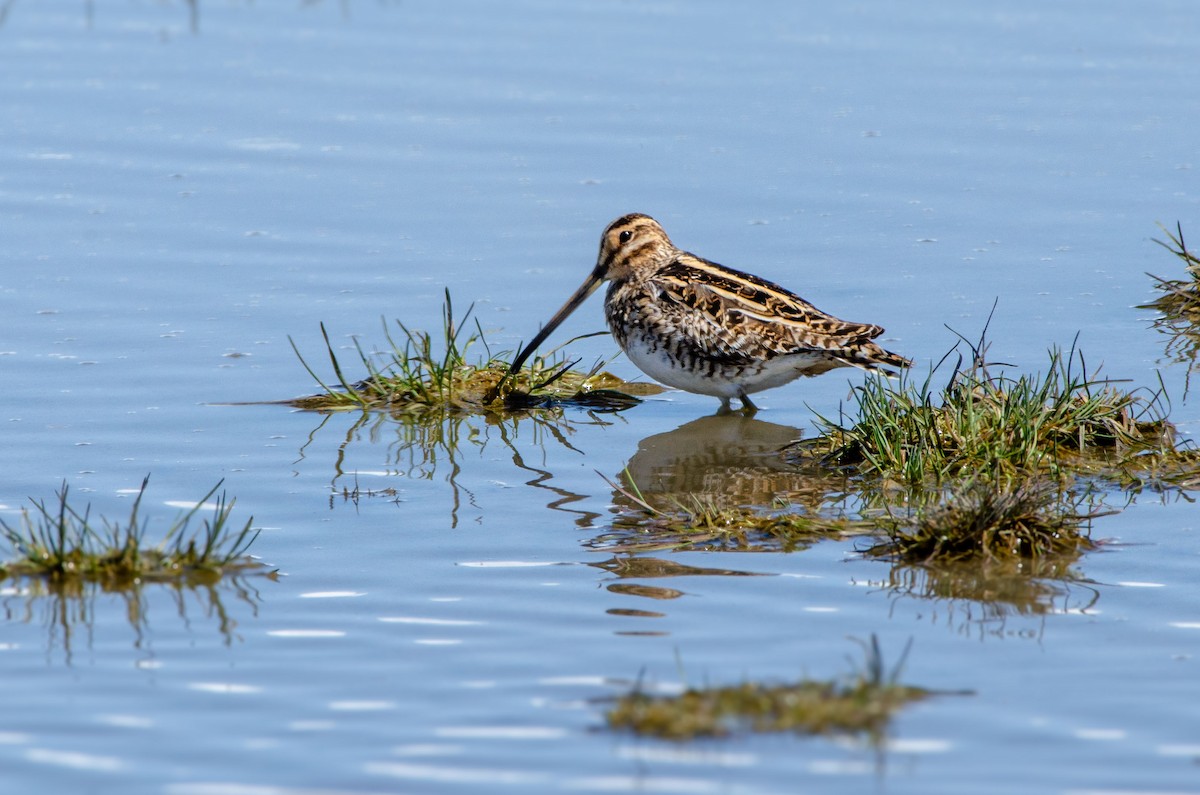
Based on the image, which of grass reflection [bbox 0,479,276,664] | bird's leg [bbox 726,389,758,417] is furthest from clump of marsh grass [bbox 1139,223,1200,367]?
grass reflection [bbox 0,479,276,664]

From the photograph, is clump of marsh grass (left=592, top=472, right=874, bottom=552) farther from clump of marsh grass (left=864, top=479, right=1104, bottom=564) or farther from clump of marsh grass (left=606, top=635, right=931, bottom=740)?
clump of marsh grass (left=606, top=635, right=931, bottom=740)

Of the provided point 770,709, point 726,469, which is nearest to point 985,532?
point 770,709

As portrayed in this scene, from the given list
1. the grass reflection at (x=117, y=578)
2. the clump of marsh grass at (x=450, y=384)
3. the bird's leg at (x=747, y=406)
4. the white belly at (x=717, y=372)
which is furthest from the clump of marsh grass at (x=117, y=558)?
the bird's leg at (x=747, y=406)

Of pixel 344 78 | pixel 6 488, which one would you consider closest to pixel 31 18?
pixel 344 78

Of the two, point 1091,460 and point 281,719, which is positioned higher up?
point 1091,460

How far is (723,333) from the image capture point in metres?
8.91

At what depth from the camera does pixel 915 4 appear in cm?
1614

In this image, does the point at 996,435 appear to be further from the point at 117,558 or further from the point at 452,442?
the point at 117,558

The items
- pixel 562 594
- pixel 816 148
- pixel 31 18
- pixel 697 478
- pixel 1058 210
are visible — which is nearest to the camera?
pixel 562 594

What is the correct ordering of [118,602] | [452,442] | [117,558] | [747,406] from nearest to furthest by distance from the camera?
[118,602] < [117,558] < [452,442] < [747,406]

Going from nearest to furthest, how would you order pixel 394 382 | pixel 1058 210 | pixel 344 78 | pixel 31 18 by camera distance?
pixel 394 382 → pixel 1058 210 → pixel 344 78 → pixel 31 18

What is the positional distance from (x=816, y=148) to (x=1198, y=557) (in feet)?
22.2

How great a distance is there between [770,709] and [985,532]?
1.68 m

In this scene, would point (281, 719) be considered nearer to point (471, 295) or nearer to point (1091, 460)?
point (1091, 460)
